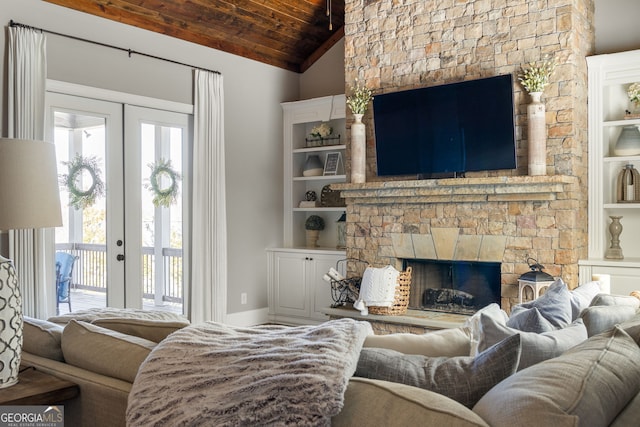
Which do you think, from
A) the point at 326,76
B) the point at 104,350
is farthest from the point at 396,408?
the point at 326,76

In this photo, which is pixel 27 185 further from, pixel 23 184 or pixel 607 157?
pixel 607 157

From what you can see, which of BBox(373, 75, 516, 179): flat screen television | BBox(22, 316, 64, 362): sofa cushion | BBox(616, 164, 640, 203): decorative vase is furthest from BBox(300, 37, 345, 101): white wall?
BBox(22, 316, 64, 362): sofa cushion

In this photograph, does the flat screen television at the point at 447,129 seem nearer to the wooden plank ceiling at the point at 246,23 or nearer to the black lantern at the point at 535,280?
the black lantern at the point at 535,280

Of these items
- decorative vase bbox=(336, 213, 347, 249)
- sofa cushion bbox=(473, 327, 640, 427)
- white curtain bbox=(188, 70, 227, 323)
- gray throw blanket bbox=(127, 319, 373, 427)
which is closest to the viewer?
sofa cushion bbox=(473, 327, 640, 427)

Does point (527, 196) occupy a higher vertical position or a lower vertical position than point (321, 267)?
higher

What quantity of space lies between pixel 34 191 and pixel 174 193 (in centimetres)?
343

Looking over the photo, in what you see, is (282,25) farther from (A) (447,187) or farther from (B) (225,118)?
(A) (447,187)

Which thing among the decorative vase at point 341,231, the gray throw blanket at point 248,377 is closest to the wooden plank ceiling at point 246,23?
the decorative vase at point 341,231

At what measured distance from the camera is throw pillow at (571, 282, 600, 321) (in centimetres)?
253

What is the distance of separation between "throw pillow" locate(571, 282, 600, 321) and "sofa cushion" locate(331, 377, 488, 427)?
1.53m

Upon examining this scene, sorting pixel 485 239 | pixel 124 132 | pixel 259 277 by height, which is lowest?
pixel 259 277

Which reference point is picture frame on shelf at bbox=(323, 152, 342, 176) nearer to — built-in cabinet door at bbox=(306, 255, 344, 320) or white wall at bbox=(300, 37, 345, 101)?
white wall at bbox=(300, 37, 345, 101)

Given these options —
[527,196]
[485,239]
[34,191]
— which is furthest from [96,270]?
[527,196]

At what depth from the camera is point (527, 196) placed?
4.70 meters
